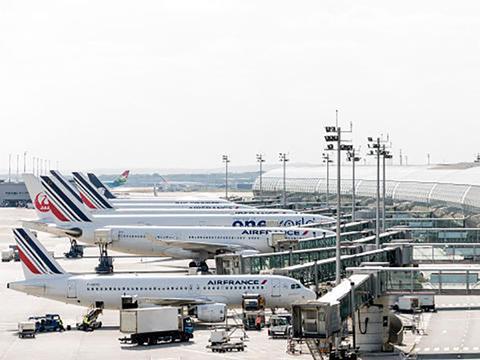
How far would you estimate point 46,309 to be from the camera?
296ft

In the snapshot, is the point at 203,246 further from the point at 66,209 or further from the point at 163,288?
the point at 163,288

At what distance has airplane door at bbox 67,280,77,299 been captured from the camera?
80.4 meters

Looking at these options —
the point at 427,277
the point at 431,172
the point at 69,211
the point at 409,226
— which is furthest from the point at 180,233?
the point at 431,172

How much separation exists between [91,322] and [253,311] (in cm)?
1048

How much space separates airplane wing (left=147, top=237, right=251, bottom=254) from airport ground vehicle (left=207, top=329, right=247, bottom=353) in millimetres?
45777

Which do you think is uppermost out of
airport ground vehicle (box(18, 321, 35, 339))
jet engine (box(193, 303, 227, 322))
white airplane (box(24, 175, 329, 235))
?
white airplane (box(24, 175, 329, 235))

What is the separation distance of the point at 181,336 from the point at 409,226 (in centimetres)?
6583

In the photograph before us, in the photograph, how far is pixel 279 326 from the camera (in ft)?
247

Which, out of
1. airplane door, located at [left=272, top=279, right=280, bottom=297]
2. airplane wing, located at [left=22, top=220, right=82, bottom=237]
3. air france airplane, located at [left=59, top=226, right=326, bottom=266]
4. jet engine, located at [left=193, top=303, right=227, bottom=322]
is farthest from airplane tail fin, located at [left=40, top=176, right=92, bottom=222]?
airplane door, located at [left=272, top=279, right=280, bottom=297]

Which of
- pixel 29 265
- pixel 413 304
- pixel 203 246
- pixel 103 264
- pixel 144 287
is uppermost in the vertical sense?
pixel 29 265

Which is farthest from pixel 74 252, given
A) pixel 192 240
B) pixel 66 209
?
pixel 192 240

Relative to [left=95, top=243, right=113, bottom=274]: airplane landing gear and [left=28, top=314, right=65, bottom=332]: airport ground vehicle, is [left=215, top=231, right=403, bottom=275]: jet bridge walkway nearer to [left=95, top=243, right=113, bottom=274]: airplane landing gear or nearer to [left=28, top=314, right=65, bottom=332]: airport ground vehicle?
[left=28, top=314, right=65, bottom=332]: airport ground vehicle

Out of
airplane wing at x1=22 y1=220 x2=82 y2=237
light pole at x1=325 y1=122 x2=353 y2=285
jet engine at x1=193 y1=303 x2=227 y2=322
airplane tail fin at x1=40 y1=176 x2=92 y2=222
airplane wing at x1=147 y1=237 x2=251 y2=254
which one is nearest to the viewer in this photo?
light pole at x1=325 y1=122 x2=353 y2=285

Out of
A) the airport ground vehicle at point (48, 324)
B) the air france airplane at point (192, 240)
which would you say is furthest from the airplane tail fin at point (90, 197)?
the airport ground vehicle at point (48, 324)
